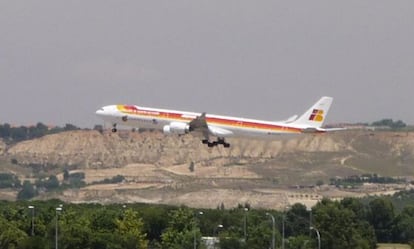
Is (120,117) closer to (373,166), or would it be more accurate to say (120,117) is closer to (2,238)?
(2,238)

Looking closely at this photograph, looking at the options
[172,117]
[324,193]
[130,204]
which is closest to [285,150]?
[324,193]

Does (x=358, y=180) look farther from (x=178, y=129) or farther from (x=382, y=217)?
(x=178, y=129)

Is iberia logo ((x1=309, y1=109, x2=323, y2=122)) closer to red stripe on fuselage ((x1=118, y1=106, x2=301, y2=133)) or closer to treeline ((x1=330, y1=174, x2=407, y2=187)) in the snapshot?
red stripe on fuselage ((x1=118, y1=106, x2=301, y2=133))

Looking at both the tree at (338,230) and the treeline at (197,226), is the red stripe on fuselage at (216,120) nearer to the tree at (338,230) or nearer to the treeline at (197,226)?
the treeline at (197,226)

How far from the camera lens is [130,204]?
192m

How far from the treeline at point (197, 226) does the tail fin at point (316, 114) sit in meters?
9.64

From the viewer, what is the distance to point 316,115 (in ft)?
539

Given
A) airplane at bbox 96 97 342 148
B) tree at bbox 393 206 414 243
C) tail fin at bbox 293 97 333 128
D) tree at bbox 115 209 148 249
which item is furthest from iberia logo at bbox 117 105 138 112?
tree at bbox 393 206 414 243

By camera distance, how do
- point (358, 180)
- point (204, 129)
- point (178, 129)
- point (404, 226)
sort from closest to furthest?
point (178, 129), point (204, 129), point (404, 226), point (358, 180)

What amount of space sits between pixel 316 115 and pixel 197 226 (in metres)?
18.5

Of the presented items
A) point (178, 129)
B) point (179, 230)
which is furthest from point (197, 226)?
point (178, 129)

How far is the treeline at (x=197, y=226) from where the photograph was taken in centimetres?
13788

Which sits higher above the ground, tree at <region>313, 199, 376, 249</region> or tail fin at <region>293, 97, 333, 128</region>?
tail fin at <region>293, 97, 333, 128</region>

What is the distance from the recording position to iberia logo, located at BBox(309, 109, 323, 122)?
164 m
